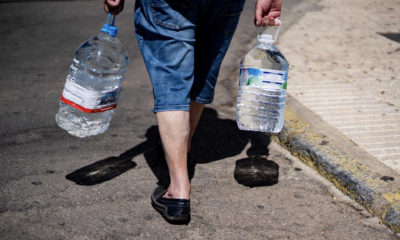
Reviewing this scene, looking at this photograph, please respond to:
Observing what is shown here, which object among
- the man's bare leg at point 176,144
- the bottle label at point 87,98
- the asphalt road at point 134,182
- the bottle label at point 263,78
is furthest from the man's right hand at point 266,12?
the asphalt road at point 134,182

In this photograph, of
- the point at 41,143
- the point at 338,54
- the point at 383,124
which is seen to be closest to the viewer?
the point at 41,143

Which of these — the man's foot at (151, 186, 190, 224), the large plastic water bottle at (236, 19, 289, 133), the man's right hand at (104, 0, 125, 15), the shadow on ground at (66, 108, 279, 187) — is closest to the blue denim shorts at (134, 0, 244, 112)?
the man's right hand at (104, 0, 125, 15)

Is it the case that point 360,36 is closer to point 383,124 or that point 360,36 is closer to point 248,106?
point 383,124

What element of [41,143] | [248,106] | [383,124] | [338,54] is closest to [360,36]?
[338,54]

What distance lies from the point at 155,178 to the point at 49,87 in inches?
84.2

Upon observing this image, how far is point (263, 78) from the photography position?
297 centimetres

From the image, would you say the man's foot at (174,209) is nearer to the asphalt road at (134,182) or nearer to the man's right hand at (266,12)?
the asphalt road at (134,182)

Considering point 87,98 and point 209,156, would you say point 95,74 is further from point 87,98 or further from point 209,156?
point 209,156

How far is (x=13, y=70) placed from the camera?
17.4 ft

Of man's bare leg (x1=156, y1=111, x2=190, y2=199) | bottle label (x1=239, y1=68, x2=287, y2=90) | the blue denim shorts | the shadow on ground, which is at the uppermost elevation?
the blue denim shorts

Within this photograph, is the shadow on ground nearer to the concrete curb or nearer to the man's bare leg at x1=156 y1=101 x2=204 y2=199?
the concrete curb

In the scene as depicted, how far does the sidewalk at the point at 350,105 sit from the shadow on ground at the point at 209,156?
0.96 feet

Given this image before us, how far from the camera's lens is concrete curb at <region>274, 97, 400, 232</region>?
288 centimetres

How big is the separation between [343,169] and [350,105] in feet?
4.01
